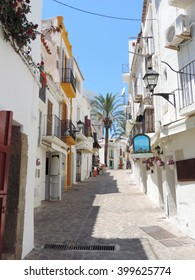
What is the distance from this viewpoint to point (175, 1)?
23.8 feet

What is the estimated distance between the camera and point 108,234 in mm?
7617

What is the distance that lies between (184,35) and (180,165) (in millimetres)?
3905

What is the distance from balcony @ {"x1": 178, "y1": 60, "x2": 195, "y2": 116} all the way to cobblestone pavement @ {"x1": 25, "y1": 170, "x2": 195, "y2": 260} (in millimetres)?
3613

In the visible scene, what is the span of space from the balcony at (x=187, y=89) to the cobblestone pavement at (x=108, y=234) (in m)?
3.61

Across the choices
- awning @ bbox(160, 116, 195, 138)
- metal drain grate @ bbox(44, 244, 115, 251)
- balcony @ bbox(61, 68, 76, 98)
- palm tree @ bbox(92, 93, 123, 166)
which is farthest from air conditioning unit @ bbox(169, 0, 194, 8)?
palm tree @ bbox(92, 93, 123, 166)

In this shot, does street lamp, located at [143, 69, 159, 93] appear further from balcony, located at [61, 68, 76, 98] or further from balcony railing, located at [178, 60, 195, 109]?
balcony, located at [61, 68, 76, 98]

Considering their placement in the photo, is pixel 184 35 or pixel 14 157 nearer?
pixel 14 157

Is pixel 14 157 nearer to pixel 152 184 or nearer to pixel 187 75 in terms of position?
pixel 187 75

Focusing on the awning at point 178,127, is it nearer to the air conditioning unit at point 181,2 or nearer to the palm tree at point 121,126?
the air conditioning unit at point 181,2

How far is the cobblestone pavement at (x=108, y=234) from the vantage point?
593 centimetres

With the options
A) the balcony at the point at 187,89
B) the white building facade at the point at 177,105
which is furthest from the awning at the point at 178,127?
the balcony at the point at 187,89

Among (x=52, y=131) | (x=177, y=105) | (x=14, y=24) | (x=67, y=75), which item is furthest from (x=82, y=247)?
(x=67, y=75)

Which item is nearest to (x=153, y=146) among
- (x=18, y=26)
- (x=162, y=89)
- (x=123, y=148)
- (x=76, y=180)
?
(x=162, y=89)

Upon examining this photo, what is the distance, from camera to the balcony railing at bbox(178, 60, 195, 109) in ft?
23.2
